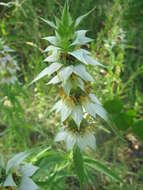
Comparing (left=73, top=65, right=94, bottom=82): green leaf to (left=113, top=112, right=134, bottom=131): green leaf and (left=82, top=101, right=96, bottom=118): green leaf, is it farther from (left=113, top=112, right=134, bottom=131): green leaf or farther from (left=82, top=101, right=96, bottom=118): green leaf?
(left=113, top=112, right=134, bottom=131): green leaf

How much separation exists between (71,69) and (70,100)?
0.11m

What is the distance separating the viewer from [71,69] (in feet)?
2.46

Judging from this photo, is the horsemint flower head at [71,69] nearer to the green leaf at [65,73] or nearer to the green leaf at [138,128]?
the green leaf at [65,73]

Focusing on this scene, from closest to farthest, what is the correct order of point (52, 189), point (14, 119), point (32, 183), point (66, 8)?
point (66, 8) < point (32, 183) < point (52, 189) < point (14, 119)

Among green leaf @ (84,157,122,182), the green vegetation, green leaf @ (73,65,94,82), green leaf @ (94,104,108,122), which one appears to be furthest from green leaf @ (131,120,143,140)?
green leaf @ (73,65,94,82)

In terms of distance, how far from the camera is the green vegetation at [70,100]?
0.79 metres

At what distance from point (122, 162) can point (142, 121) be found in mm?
319

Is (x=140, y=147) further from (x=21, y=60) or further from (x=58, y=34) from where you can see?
(x=58, y=34)

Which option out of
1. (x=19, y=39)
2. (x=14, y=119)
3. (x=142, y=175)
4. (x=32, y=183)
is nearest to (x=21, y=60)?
(x=19, y=39)

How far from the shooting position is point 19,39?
156 centimetres

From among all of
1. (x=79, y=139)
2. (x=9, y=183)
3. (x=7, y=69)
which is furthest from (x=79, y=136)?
(x=7, y=69)

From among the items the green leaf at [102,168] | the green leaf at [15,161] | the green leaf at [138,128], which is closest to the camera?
the green leaf at [15,161]

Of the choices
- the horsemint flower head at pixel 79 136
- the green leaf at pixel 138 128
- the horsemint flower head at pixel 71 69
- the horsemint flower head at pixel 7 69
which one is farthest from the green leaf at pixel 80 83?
the horsemint flower head at pixel 7 69

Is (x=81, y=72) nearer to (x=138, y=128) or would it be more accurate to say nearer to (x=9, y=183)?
(x=9, y=183)
